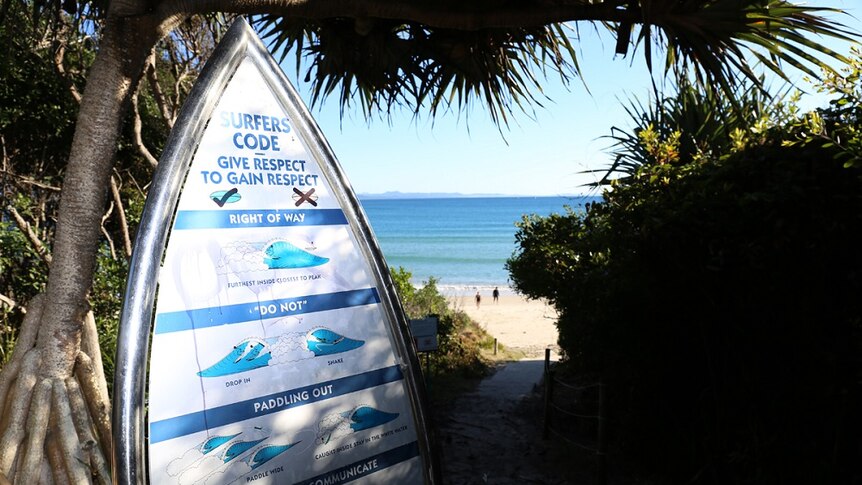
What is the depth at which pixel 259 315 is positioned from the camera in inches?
98.4

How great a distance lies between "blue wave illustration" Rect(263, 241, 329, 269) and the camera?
2.57 metres

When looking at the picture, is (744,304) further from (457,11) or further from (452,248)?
(452,248)

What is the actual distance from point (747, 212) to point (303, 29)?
10.9ft

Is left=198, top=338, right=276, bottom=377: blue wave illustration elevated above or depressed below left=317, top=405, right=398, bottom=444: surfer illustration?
above

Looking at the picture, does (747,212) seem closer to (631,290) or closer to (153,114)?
(631,290)

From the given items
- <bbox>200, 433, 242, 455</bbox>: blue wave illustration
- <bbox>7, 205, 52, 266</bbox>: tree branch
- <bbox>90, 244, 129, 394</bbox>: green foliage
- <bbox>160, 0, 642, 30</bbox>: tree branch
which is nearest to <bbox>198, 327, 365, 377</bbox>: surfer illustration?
<bbox>200, 433, 242, 455</bbox>: blue wave illustration

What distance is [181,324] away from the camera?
234cm

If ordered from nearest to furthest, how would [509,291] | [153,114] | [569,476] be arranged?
[569,476] → [153,114] → [509,291]

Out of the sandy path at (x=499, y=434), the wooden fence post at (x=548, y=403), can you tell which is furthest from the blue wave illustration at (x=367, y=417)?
the wooden fence post at (x=548, y=403)

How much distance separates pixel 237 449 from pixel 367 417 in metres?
0.57

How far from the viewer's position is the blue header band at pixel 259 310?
2.33 m

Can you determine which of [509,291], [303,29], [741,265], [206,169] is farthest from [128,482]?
[509,291]

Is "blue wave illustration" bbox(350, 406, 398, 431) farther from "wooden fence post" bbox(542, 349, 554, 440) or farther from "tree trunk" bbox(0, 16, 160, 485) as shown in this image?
"wooden fence post" bbox(542, 349, 554, 440)

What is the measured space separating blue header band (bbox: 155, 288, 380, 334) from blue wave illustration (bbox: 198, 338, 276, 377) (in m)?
0.10
